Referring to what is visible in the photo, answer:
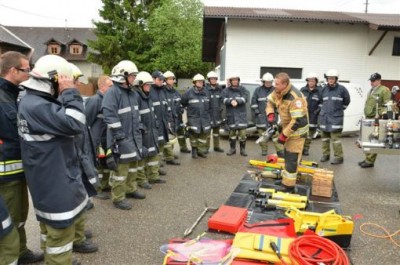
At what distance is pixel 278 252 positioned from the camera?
11.8ft

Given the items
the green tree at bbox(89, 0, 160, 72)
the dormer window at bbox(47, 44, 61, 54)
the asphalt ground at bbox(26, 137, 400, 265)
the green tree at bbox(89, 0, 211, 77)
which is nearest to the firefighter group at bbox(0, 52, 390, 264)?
the asphalt ground at bbox(26, 137, 400, 265)

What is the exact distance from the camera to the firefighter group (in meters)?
2.93

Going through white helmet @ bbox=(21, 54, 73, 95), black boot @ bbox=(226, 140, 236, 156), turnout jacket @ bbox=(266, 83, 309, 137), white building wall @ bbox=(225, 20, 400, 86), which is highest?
white building wall @ bbox=(225, 20, 400, 86)

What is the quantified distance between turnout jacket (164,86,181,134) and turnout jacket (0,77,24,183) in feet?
15.9

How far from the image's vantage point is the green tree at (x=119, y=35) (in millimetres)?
34078

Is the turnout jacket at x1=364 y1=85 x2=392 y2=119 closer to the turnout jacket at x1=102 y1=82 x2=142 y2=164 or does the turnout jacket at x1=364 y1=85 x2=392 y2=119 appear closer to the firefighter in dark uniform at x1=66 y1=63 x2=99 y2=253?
the turnout jacket at x1=102 y1=82 x2=142 y2=164

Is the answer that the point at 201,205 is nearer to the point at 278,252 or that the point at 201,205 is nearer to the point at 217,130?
the point at 278,252

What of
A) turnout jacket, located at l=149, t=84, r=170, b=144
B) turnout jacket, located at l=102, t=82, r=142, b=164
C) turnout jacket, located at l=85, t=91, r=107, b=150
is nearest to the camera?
turnout jacket, located at l=102, t=82, r=142, b=164

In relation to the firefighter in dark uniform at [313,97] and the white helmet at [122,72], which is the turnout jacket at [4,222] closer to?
the white helmet at [122,72]

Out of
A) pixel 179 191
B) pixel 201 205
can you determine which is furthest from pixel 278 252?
pixel 179 191

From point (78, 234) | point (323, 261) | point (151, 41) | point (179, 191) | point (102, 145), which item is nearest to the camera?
point (323, 261)

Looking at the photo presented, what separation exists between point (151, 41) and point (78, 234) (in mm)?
33602

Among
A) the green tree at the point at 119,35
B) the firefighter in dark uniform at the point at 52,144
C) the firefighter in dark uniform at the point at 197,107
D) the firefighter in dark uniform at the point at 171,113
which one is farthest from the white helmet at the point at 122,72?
the green tree at the point at 119,35

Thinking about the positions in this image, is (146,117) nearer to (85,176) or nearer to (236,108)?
(85,176)
